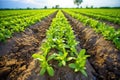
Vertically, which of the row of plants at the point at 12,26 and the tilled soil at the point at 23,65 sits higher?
the row of plants at the point at 12,26

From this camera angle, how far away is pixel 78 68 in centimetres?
343

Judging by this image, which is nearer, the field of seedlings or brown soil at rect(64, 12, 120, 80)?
the field of seedlings

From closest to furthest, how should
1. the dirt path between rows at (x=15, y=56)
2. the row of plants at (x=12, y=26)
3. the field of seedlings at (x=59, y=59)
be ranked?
the field of seedlings at (x=59, y=59) → the dirt path between rows at (x=15, y=56) → the row of plants at (x=12, y=26)

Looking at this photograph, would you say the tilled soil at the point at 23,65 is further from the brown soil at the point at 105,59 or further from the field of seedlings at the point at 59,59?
the brown soil at the point at 105,59

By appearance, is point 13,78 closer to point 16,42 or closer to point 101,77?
point 101,77

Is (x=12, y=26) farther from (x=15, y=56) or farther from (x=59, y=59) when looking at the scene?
(x=59, y=59)

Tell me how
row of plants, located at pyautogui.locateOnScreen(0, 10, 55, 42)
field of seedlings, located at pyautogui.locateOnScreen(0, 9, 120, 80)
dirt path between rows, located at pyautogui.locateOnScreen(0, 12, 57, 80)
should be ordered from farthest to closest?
row of plants, located at pyautogui.locateOnScreen(0, 10, 55, 42) → dirt path between rows, located at pyautogui.locateOnScreen(0, 12, 57, 80) → field of seedlings, located at pyautogui.locateOnScreen(0, 9, 120, 80)

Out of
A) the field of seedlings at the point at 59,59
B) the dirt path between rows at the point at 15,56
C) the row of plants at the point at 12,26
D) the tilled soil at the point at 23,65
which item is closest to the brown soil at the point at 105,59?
the field of seedlings at the point at 59,59

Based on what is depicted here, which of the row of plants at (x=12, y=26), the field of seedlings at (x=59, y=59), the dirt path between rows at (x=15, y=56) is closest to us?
the field of seedlings at (x=59, y=59)

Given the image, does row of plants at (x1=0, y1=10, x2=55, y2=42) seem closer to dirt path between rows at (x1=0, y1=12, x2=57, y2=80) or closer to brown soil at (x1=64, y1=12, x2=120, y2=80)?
dirt path between rows at (x1=0, y1=12, x2=57, y2=80)

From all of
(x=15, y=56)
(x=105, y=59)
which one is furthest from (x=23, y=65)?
(x=105, y=59)

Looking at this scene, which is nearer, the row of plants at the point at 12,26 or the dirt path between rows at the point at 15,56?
the dirt path between rows at the point at 15,56

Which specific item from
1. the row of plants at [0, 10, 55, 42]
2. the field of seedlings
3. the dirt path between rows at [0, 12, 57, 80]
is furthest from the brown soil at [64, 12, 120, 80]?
the row of plants at [0, 10, 55, 42]

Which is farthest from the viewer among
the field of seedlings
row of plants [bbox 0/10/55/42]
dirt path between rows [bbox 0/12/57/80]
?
row of plants [bbox 0/10/55/42]
